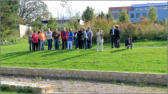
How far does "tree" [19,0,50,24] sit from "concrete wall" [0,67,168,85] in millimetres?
48368

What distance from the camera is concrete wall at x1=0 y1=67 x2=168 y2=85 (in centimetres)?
998

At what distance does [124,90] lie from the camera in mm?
9062

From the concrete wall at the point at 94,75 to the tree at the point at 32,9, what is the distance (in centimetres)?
4837

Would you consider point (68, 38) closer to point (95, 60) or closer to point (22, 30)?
point (95, 60)

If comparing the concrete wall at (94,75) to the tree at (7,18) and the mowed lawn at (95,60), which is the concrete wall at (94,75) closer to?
the mowed lawn at (95,60)

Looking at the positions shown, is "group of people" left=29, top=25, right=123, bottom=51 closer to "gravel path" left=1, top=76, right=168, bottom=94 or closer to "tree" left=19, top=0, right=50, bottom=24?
"gravel path" left=1, top=76, right=168, bottom=94

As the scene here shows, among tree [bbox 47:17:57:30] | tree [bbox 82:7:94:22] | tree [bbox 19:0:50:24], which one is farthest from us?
tree [bbox 19:0:50:24]

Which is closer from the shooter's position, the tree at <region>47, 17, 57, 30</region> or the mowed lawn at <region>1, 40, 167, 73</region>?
the mowed lawn at <region>1, 40, 167, 73</region>

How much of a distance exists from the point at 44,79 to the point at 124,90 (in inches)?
200

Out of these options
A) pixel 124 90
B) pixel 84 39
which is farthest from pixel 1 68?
pixel 124 90

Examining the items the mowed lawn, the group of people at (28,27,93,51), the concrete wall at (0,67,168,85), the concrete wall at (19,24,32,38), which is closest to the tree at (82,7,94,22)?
the concrete wall at (19,24,32,38)

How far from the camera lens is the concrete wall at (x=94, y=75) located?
32.7ft

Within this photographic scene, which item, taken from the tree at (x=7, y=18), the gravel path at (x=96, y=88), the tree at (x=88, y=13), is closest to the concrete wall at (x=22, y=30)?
the tree at (x=7, y=18)

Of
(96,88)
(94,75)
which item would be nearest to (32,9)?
(94,75)
